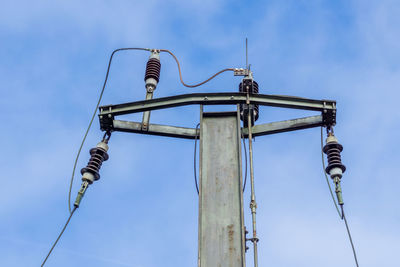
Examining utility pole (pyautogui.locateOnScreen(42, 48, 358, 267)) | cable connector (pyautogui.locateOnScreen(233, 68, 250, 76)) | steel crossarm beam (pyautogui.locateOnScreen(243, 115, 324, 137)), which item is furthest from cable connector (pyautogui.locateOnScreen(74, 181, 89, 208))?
cable connector (pyautogui.locateOnScreen(233, 68, 250, 76))

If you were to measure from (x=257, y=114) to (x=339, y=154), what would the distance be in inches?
63.2

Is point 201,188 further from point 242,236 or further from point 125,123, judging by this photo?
point 125,123

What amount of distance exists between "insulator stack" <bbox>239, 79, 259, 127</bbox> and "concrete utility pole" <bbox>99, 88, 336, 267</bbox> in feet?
0.06

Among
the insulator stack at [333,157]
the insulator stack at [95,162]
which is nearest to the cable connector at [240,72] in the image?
the insulator stack at [333,157]

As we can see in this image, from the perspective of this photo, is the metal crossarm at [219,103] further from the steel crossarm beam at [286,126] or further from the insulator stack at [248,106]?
the insulator stack at [248,106]

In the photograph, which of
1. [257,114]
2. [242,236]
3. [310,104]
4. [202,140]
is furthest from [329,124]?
[242,236]

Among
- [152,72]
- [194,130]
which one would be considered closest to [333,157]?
[194,130]

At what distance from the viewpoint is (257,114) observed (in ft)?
32.0

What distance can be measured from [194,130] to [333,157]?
2267 millimetres

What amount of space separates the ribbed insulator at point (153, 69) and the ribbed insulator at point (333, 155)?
3.44m

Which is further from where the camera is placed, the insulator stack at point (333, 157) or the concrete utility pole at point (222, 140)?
the insulator stack at point (333, 157)

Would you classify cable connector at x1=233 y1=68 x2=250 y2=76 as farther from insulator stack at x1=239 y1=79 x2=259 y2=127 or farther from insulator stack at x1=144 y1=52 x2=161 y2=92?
insulator stack at x1=144 y1=52 x2=161 y2=92

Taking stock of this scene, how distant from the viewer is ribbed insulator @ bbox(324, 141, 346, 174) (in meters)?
8.73

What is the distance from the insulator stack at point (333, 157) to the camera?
8.68m
